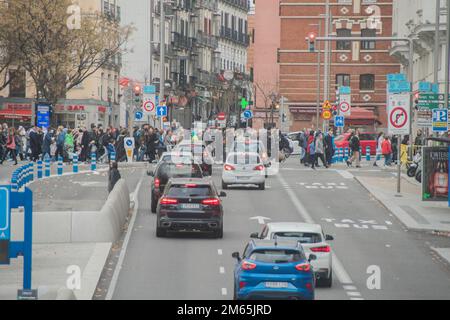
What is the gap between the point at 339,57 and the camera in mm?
101188

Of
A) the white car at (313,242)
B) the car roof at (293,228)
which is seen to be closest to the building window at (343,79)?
the car roof at (293,228)

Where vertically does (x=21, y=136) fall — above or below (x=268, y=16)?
below

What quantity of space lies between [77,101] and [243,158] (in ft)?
144

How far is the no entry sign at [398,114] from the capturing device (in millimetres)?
43969

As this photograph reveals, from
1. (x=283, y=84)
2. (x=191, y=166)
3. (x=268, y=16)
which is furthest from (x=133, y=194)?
(x=268, y=16)

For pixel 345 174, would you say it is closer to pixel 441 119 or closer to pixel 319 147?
pixel 319 147

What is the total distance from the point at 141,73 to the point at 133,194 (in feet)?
199

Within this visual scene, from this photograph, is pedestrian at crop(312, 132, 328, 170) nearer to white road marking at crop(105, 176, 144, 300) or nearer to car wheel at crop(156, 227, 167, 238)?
white road marking at crop(105, 176, 144, 300)

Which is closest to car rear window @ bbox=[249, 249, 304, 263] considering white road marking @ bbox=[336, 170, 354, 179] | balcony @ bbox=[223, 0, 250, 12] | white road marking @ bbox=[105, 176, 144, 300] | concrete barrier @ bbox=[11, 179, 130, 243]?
white road marking @ bbox=[105, 176, 144, 300]

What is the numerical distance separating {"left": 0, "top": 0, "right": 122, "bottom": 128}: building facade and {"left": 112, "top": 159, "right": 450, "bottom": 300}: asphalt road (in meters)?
41.1

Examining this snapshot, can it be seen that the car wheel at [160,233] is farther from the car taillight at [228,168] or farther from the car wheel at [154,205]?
the car taillight at [228,168]

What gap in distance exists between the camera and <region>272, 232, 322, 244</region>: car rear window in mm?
24891
